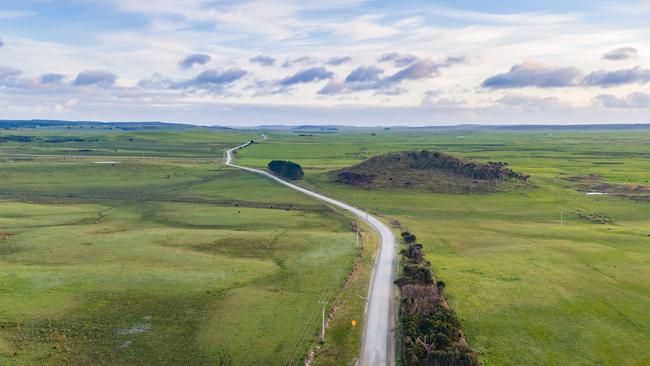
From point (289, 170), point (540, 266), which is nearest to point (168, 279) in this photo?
point (540, 266)

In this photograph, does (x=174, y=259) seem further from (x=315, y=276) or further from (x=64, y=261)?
(x=315, y=276)

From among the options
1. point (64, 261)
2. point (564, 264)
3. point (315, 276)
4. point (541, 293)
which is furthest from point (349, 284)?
point (64, 261)

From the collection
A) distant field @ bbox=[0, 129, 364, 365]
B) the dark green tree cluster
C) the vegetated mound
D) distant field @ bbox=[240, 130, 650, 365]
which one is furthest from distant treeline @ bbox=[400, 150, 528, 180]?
distant field @ bbox=[0, 129, 364, 365]

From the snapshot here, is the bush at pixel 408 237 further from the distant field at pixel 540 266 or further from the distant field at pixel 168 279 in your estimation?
the distant field at pixel 168 279

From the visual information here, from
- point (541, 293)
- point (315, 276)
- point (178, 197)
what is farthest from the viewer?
point (178, 197)

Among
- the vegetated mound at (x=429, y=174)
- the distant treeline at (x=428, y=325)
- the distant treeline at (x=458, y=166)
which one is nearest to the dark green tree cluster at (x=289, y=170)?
the vegetated mound at (x=429, y=174)

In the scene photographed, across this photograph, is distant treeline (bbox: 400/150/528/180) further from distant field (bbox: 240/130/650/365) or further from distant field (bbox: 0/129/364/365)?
distant field (bbox: 0/129/364/365)

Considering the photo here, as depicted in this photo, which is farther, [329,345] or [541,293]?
[541,293]
